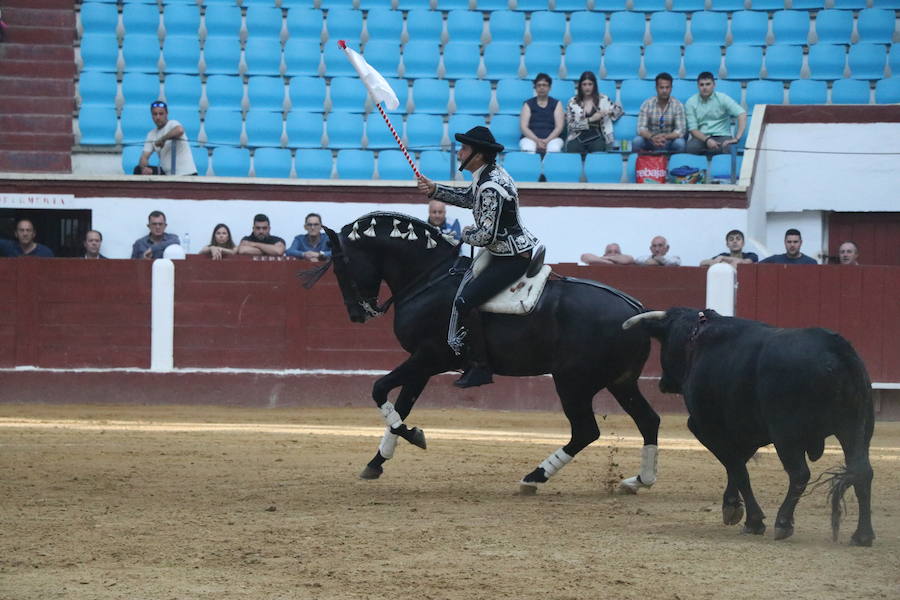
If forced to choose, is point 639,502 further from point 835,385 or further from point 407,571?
point 407,571

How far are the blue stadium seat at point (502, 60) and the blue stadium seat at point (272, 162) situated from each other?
2626 mm

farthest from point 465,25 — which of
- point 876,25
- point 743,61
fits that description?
point 876,25

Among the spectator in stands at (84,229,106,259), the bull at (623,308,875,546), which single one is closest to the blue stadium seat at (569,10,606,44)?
the spectator in stands at (84,229,106,259)

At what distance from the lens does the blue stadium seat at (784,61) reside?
15.3 meters

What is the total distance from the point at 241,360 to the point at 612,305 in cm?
587

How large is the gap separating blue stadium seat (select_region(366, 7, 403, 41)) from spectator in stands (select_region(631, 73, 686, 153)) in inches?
138

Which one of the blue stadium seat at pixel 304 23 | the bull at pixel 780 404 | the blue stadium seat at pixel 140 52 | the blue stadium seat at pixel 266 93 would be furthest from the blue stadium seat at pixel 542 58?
the bull at pixel 780 404

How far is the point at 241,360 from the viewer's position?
491 inches

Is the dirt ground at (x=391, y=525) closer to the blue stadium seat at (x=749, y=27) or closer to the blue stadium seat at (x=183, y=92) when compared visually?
the blue stadium seat at (x=183, y=92)

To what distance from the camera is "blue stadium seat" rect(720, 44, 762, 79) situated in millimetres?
15234

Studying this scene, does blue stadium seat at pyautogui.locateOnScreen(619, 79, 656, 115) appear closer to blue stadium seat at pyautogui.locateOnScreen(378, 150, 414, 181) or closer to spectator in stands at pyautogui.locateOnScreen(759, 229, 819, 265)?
blue stadium seat at pyautogui.locateOnScreen(378, 150, 414, 181)

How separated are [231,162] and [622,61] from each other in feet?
Answer: 15.4

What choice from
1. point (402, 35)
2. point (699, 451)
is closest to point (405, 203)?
point (402, 35)

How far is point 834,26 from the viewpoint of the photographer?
1551 cm
